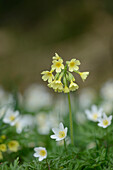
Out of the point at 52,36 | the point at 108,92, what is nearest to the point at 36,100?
the point at 108,92

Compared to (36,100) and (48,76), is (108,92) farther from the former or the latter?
(48,76)

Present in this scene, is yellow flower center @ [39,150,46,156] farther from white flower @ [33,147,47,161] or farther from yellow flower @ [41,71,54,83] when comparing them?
yellow flower @ [41,71,54,83]

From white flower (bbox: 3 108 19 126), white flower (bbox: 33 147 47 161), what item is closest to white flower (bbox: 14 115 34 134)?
white flower (bbox: 3 108 19 126)

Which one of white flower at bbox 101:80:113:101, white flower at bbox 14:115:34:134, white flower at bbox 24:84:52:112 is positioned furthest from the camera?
white flower at bbox 24:84:52:112

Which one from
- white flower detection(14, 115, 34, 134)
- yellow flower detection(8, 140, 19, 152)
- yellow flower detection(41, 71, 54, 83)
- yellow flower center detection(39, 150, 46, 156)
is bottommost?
yellow flower detection(8, 140, 19, 152)

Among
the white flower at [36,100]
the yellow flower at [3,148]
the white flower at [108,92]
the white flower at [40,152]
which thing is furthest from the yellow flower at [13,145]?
the white flower at [108,92]

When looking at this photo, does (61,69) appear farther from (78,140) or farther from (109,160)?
(78,140)

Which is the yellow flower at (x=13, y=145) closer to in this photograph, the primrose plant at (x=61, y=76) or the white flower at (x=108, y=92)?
the primrose plant at (x=61, y=76)

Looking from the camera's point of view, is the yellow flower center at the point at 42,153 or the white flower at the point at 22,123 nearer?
the yellow flower center at the point at 42,153
